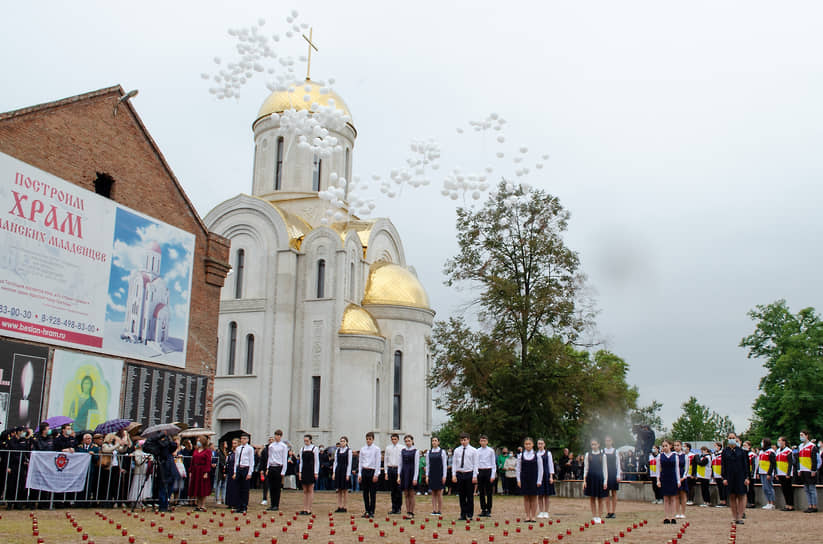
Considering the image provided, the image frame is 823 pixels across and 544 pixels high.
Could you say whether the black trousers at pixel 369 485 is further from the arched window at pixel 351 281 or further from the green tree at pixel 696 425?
the green tree at pixel 696 425

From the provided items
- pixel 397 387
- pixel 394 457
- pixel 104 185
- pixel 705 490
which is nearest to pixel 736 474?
pixel 705 490

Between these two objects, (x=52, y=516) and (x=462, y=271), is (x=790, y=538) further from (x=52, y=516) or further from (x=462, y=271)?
(x=462, y=271)

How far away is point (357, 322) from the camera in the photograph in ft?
123

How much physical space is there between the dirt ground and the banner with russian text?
526 mm

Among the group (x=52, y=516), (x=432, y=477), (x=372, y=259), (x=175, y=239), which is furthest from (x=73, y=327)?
→ (x=372, y=259)

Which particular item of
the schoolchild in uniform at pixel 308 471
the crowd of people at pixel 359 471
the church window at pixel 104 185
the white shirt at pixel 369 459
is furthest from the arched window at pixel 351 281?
the white shirt at pixel 369 459

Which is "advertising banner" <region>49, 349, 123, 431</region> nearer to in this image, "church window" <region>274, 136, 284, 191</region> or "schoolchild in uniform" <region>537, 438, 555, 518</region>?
"schoolchild in uniform" <region>537, 438, 555, 518</region>

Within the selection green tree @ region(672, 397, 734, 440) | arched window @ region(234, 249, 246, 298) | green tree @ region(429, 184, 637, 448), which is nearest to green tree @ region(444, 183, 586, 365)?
green tree @ region(429, 184, 637, 448)

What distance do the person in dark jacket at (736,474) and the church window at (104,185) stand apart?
724 inches

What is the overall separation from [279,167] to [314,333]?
11139 millimetres

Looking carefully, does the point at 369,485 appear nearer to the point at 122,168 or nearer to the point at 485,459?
the point at 485,459

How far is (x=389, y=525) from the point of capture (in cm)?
1570

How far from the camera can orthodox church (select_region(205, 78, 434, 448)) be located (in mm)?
36844

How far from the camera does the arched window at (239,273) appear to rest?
38.8 metres
